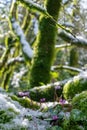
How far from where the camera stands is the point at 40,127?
Result: 372cm

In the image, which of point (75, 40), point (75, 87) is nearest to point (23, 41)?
point (75, 40)

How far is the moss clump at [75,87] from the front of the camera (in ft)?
17.9

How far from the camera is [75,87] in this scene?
5.56 metres

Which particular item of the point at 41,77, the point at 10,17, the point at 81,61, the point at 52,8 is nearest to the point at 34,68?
the point at 41,77

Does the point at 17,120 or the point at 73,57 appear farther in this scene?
the point at 73,57

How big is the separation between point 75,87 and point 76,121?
2.03 metres

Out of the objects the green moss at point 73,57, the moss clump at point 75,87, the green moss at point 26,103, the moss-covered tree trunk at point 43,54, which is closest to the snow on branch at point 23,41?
the moss-covered tree trunk at point 43,54

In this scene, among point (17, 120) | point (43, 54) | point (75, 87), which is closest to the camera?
point (17, 120)

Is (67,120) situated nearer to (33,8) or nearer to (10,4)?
(33,8)

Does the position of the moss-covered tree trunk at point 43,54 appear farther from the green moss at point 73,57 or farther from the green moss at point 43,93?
the green moss at point 73,57

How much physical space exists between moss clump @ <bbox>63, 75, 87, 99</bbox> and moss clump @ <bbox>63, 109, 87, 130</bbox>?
1.82 meters

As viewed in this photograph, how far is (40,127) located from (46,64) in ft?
21.1

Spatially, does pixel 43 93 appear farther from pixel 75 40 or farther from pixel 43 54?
A: pixel 75 40

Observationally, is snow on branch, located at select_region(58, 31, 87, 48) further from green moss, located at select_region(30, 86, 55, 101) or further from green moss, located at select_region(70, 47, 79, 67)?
green moss, located at select_region(70, 47, 79, 67)
